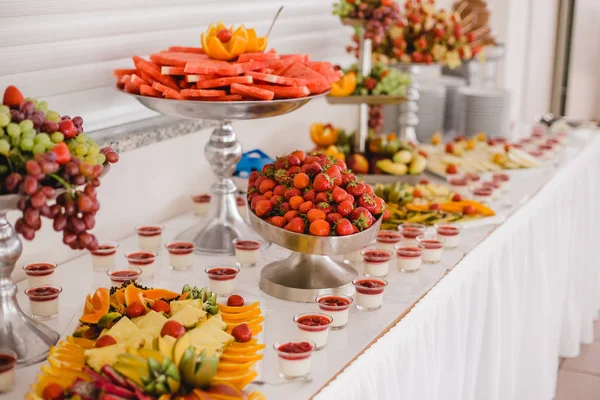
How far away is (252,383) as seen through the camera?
1236 millimetres

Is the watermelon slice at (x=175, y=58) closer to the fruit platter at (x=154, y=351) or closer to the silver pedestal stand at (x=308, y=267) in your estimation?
the silver pedestal stand at (x=308, y=267)

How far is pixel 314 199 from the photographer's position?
1.54 metres

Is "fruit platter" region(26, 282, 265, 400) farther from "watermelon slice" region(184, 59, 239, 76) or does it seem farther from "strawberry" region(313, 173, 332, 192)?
"watermelon slice" region(184, 59, 239, 76)

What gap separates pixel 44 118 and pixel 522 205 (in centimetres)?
160

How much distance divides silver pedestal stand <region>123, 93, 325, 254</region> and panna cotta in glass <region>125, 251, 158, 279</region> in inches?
8.5

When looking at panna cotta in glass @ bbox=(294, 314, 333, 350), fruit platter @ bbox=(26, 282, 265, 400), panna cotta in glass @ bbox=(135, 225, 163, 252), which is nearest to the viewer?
fruit platter @ bbox=(26, 282, 265, 400)

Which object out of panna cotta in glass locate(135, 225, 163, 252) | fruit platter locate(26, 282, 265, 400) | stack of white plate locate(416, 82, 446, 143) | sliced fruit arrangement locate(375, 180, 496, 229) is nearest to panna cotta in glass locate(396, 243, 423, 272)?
sliced fruit arrangement locate(375, 180, 496, 229)

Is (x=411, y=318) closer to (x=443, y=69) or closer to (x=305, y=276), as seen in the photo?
(x=305, y=276)

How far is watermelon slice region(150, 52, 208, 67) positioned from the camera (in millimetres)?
1746

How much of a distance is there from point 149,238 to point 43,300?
1.53 ft

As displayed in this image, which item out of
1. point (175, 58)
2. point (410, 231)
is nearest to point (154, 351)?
point (175, 58)

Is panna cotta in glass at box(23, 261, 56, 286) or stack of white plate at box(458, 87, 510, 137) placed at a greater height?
stack of white plate at box(458, 87, 510, 137)

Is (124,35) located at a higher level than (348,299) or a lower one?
higher

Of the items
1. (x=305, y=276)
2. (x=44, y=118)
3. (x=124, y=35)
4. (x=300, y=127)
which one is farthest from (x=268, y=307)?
(x=300, y=127)
